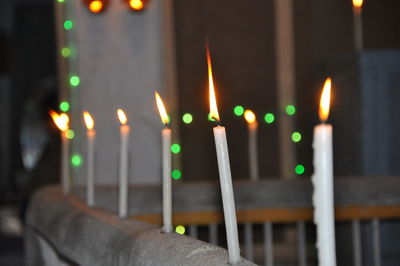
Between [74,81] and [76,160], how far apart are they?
0.42 m

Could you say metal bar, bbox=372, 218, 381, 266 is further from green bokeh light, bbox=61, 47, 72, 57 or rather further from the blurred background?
green bokeh light, bbox=61, 47, 72, 57

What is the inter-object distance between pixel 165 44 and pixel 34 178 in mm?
1725

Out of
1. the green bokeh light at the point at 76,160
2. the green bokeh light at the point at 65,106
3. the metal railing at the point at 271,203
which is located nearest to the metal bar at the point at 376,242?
the metal railing at the point at 271,203

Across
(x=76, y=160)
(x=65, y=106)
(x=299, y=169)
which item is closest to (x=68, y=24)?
(x=65, y=106)

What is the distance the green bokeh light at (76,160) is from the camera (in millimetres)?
4340

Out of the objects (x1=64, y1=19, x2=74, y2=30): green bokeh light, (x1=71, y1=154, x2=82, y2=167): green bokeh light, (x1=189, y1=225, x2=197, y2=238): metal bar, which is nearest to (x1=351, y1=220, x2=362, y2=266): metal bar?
(x1=189, y1=225, x2=197, y2=238): metal bar

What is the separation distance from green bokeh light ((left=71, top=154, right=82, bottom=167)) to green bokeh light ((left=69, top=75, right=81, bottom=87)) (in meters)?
0.38

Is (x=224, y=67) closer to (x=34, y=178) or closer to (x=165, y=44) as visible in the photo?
(x=165, y=44)

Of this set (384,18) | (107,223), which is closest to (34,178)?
(384,18)

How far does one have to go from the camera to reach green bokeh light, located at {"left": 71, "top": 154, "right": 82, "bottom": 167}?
434 centimetres

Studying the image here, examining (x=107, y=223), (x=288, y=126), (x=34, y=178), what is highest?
(x=107, y=223)

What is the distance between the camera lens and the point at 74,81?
4.36m

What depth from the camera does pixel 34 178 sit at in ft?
18.5

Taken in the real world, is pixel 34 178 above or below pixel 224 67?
below
